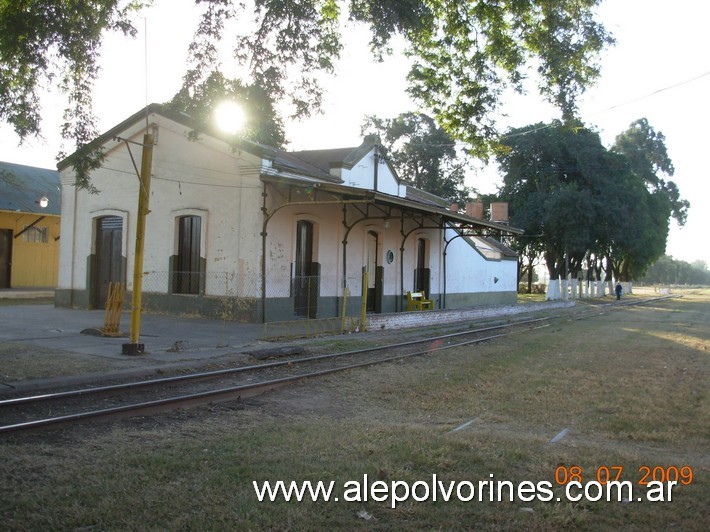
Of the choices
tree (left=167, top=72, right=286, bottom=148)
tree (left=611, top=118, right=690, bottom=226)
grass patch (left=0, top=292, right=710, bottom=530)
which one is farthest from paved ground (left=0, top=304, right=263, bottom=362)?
tree (left=611, top=118, right=690, bottom=226)

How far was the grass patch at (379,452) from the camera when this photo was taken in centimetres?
427

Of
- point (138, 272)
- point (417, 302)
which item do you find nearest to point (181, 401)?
point (138, 272)

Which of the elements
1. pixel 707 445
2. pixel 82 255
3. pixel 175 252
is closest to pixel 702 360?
pixel 707 445

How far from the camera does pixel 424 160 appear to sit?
174ft

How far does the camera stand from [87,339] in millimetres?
13102

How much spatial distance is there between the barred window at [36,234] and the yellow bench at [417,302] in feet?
60.1

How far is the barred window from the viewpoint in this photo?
30145 millimetres

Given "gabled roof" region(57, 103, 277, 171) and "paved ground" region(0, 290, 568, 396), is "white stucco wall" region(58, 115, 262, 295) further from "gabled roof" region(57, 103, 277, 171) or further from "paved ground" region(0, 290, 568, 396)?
"paved ground" region(0, 290, 568, 396)

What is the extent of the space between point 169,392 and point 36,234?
25.5m

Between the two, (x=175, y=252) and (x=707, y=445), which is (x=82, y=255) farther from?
(x=707, y=445)

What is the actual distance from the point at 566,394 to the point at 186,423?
5131 millimetres

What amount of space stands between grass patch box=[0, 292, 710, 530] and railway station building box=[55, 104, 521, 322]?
7.89 m

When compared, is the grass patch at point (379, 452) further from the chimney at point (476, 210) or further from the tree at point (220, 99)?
the chimney at point (476, 210)

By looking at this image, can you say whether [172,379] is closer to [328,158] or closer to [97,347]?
[97,347]
